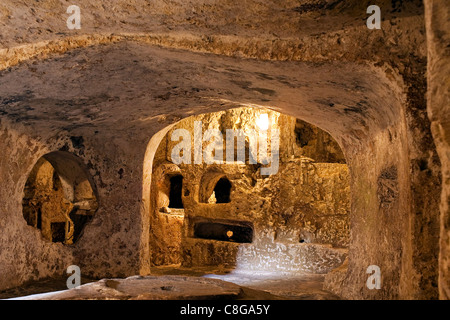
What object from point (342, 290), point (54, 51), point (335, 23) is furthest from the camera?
point (342, 290)

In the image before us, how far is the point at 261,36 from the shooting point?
2398mm

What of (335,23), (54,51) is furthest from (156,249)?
(335,23)

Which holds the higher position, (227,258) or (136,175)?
(136,175)

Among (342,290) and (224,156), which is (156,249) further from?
(342,290)

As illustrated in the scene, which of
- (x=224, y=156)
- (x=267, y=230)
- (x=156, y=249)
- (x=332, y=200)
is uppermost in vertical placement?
(x=224, y=156)

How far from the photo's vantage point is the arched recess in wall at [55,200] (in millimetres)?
5664

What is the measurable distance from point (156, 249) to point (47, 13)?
7.46 meters
